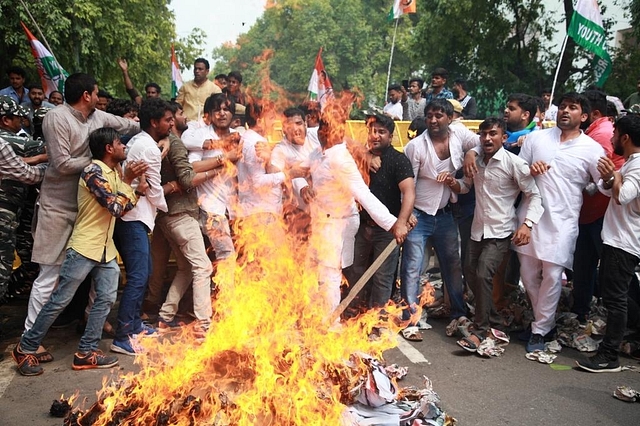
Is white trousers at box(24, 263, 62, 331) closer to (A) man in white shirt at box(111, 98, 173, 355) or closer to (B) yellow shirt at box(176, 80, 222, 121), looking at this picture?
(A) man in white shirt at box(111, 98, 173, 355)

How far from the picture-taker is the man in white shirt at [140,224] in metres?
5.32

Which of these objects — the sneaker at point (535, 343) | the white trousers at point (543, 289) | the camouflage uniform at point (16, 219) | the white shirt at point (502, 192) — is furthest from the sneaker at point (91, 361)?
the white trousers at point (543, 289)

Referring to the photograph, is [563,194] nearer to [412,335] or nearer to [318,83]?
[412,335]

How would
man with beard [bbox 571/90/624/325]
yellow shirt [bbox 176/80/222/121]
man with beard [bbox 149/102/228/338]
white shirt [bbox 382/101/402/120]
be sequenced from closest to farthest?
man with beard [bbox 149/102/228/338] → man with beard [bbox 571/90/624/325] → yellow shirt [bbox 176/80/222/121] → white shirt [bbox 382/101/402/120]

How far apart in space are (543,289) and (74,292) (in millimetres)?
4414

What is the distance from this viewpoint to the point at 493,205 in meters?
5.83

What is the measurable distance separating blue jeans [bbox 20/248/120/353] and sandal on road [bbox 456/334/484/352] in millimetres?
3325

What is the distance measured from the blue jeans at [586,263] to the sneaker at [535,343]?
85cm

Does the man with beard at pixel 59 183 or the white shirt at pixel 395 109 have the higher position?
the white shirt at pixel 395 109

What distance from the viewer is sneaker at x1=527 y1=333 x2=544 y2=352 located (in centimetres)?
570

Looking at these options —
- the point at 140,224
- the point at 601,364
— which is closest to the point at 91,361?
the point at 140,224

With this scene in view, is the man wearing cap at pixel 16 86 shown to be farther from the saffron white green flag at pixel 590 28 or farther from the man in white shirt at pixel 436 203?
the saffron white green flag at pixel 590 28

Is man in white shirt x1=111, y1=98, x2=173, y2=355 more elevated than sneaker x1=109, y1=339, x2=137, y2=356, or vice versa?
man in white shirt x1=111, y1=98, x2=173, y2=355

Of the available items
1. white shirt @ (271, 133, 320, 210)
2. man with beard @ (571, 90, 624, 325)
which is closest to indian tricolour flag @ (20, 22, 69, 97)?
white shirt @ (271, 133, 320, 210)
